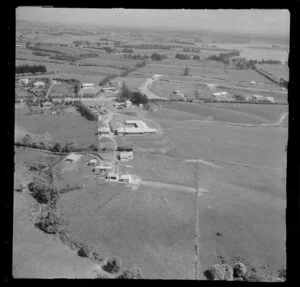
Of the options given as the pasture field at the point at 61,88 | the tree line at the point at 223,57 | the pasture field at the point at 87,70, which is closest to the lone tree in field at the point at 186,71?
the tree line at the point at 223,57

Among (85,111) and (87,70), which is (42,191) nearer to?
(85,111)

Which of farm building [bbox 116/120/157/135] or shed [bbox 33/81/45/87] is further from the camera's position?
farm building [bbox 116/120/157/135]

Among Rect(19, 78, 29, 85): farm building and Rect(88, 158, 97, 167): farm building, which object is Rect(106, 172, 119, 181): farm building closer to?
Rect(88, 158, 97, 167): farm building

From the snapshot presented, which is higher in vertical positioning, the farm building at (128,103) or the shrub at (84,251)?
the farm building at (128,103)

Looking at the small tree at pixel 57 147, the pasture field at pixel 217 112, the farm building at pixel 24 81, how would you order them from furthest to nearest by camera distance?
the pasture field at pixel 217 112 → the small tree at pixel 57 147 → the farm building at pixel 24 81

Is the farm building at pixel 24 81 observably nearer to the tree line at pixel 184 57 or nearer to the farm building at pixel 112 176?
the farm building at pixel 112 176

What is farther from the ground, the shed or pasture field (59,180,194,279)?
the shed

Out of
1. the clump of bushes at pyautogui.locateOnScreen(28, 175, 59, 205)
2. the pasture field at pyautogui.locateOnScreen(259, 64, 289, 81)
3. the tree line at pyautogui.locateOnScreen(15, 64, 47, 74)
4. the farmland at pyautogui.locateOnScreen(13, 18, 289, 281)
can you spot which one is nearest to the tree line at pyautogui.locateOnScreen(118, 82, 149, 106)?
the farmland at pyautogui.locateOnScreen(13, 18, 289, 281)

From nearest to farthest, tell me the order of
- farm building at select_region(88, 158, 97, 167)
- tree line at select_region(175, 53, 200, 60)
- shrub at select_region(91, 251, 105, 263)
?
shrub at select_region(91, 251, 105, 263) < farm building at select_region(88, 158, 97, 167) < tree line at select_region(175, 53, 200, 60)
